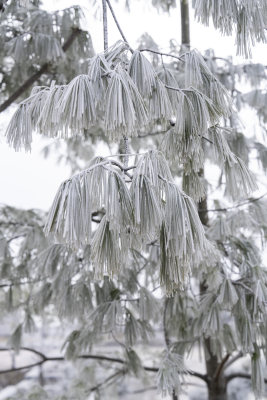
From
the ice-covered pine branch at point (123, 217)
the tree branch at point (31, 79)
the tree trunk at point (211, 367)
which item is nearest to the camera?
the ice-covered pine branch at point (123, 217)

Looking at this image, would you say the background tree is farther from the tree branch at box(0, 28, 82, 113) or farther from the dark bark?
the dark bark

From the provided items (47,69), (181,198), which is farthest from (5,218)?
(181,198)

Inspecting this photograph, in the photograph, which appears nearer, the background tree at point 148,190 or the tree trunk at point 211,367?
the background tree at point 148,190

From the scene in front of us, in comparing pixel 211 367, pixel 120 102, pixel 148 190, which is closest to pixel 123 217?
pixel 148 190

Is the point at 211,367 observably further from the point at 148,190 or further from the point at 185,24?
the point at 148,190

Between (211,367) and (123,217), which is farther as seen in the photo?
(211,367)

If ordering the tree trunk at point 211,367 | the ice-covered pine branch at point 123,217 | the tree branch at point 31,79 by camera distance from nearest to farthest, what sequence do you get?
the ice-covered pine branch at point 123,217, the tree branch at point 31,79, the tree trunk at point 211,367

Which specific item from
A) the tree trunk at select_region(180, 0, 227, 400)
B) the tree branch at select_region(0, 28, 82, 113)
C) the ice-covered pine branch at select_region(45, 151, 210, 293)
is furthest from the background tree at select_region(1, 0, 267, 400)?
the tree branch at select_region(0, 28, 82, 113)

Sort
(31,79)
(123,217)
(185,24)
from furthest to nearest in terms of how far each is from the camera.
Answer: (185,24), (31,79), (123,217)

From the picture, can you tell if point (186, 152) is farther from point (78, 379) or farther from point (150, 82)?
point (78, 379)

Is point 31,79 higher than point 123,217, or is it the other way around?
point 31,79

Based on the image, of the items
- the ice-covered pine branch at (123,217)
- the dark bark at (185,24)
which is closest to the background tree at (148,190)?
the ice-covered pine branch at (123,217)

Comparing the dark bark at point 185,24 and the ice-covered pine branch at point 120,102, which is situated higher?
the dark bark at point 185,24

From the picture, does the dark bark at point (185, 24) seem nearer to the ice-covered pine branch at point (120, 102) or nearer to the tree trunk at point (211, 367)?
the tree trunk at point (211, 367)
